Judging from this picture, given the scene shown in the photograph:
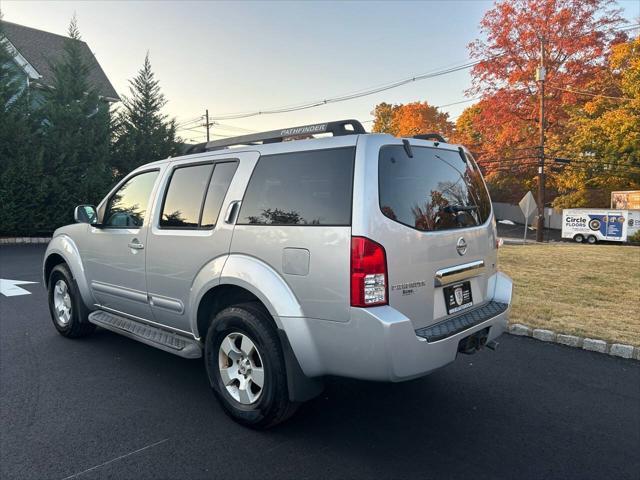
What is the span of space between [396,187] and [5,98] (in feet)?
57.6

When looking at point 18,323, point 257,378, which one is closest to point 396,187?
point 257,378

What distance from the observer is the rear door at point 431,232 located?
2.81 meters

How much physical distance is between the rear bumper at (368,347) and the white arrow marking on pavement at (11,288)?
22.6 ft

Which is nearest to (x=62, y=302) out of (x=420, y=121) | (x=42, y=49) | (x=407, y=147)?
(x=407, y=147)

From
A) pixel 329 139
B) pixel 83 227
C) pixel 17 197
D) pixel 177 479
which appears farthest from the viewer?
pixel 17 197

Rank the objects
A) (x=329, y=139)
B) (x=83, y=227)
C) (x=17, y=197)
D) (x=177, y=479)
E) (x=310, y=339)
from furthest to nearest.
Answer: (x=17, y=197), (x=83, y=227), (x=329, y=139), (x=310, y=339), (x=177, y=479)

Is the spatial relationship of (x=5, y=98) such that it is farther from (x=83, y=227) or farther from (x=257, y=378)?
(x=257, y=378)

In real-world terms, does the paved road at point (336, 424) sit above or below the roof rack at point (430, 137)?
below

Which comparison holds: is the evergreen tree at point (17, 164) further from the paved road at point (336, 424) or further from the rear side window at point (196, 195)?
the rear side window at point (196, 195)

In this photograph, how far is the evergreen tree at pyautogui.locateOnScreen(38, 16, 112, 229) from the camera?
16094mm

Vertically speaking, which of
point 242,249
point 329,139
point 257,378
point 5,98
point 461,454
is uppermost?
point 5,98

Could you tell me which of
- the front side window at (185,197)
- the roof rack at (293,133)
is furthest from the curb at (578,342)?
the front side window at (185,197)

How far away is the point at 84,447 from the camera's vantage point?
2.96 meters

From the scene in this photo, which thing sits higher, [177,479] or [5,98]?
[5,98]
